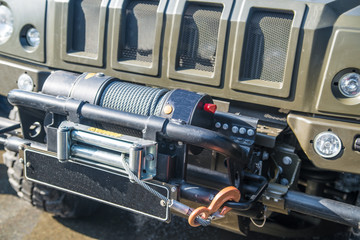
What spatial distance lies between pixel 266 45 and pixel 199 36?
1.35 feet

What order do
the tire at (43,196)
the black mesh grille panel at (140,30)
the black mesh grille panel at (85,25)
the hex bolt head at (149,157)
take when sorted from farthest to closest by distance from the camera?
the tire at (43,196) < the black mesh grille panel at (85,25) < the black mesh grille panel at (140,30) < the hex bolt head at (149,157)

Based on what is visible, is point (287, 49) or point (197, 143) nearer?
point (197, 143)

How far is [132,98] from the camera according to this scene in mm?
2471

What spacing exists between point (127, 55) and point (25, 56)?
32.7 inches

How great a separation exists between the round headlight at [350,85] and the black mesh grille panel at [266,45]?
331mm

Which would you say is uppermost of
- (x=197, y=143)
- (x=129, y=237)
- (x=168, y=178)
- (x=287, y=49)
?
(x=287, y=49)

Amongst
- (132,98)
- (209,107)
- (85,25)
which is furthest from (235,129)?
(85,25)

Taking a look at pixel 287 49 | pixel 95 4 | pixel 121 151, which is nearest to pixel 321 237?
pixel 287 49

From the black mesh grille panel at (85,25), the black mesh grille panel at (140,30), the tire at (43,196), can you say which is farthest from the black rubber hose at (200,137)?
the tire at (43,196)

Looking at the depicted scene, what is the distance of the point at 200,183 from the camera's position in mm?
2527

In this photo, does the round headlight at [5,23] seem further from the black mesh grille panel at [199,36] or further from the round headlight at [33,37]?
the black mesh grille panel at [199,36]

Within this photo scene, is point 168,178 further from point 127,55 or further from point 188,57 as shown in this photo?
point 127,55

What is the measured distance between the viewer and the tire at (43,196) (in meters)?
3.33

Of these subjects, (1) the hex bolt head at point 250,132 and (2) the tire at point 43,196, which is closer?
(1) the hex bolt head at point 250,132
